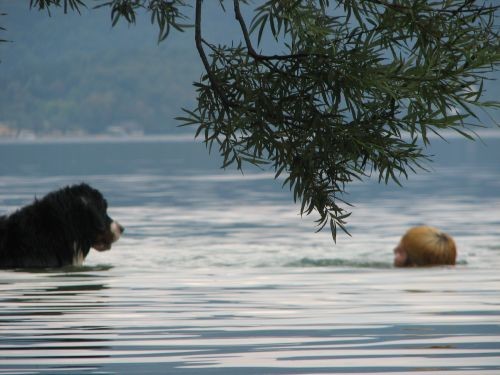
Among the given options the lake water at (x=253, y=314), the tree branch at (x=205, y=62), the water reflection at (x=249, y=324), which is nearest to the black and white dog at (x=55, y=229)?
the lake water at (x=253, y=314)

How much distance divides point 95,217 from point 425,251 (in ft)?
17.2

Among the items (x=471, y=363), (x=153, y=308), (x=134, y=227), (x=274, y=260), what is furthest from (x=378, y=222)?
(x=471, y=363)

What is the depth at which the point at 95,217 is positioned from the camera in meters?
17.0

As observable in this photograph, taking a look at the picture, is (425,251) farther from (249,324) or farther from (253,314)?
(249,324)

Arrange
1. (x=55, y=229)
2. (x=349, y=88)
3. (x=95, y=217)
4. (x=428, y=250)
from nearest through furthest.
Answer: (x=349, y=88)
(x=55, y=229)
(x=95, y=217)
(x=428, y=250)

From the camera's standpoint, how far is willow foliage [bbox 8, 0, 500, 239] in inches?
413

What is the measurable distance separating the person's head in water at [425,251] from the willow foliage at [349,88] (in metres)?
8.40

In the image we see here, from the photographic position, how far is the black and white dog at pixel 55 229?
54.0 feet

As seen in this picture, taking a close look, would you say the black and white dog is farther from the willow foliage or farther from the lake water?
the willow foliage

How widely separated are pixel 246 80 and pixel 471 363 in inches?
130

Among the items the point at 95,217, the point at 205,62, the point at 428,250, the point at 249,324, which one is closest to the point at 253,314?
the point at 249,324

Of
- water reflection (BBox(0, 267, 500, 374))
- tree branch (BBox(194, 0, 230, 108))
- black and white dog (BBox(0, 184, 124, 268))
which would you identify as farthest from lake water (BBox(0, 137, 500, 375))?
tree branch (BBox(194, 0, 230, 108))

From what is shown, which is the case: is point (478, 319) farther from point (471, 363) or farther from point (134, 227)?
point (134, 227)

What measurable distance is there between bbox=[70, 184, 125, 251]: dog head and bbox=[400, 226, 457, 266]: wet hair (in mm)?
4585
